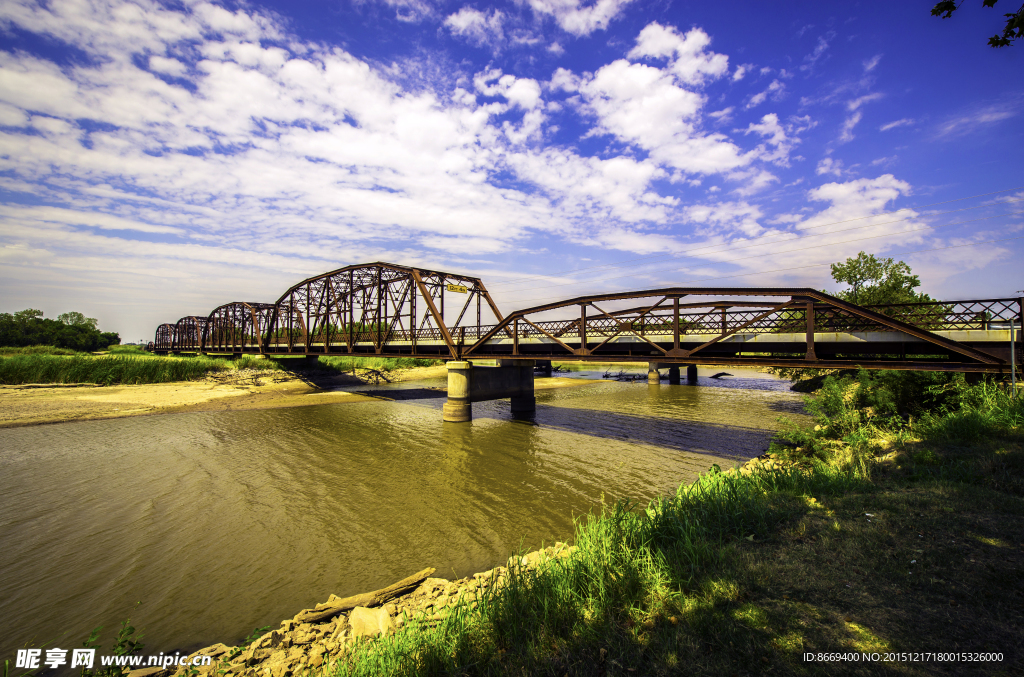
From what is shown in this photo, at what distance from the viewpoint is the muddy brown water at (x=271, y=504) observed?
8586mm

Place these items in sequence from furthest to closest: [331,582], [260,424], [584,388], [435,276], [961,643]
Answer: [584,388] < [435,276] < [260,424] < [331,582] < [961,643]

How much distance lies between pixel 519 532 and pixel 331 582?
5253mm

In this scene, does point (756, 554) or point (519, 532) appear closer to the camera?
point (756, 554)

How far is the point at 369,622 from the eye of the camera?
657 centimetres

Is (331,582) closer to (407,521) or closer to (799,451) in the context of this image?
(407,521)

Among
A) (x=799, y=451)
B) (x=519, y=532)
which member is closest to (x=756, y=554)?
(x=519, y=532)

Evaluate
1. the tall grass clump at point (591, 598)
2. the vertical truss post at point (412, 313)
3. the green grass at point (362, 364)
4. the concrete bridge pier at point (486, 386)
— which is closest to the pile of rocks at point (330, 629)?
the tall grass clump at point (591, 598)

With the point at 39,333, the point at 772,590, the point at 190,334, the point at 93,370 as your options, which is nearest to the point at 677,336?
the point at 772,590

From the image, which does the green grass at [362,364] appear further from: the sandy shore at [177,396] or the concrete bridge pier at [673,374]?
the concrete bridge pier at [673,374]

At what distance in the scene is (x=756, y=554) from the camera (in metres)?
6.33

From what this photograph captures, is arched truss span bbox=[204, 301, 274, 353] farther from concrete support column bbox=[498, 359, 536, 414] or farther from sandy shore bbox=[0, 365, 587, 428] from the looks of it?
concrete support column bbox=[498, 359, 536, 414]

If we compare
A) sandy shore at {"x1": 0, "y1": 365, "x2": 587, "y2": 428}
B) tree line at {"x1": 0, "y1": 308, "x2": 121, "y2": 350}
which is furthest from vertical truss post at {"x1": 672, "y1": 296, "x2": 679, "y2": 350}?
tree line at {"x1": 0, "y1": 308, "x2": 121, "y2": 350}

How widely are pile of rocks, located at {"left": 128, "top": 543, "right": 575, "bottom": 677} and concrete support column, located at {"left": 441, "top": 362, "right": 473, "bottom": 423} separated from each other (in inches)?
859

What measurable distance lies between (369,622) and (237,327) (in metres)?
82.0
